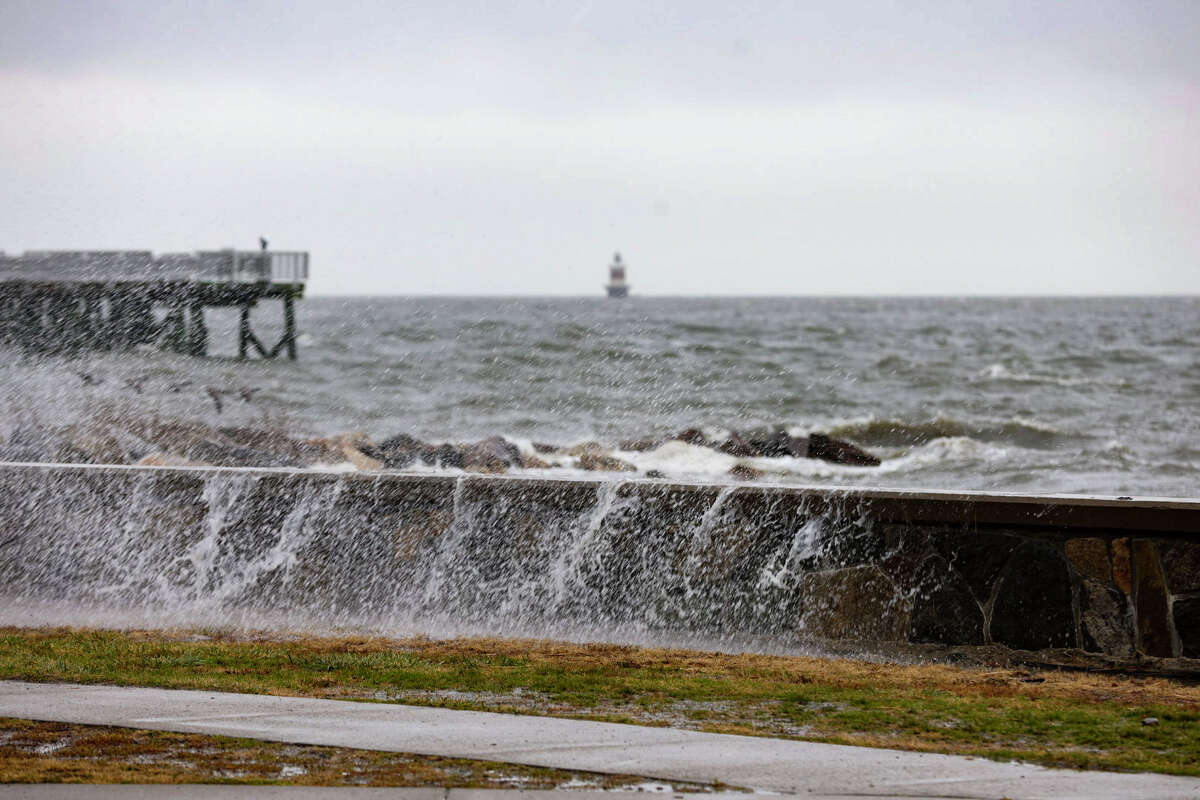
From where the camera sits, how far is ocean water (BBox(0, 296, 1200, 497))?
20984mm

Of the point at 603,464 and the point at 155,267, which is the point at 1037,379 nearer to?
the point at 603,464

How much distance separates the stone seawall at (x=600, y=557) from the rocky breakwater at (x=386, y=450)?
13.1 feet

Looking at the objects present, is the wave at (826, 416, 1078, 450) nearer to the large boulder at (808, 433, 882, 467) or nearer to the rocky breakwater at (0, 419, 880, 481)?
the rocky breakwater at (0, 419, 880, 481)

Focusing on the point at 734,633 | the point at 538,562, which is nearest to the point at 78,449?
the point at 538,562

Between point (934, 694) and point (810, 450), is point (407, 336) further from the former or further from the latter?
point (934, 694)

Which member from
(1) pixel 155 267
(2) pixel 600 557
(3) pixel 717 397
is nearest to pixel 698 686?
(2) pixel 600 557

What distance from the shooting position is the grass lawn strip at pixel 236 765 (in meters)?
4.14

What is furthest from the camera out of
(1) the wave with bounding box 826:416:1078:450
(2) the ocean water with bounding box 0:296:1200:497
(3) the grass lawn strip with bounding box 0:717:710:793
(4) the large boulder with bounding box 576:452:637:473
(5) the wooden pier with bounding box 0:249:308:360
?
(5) the wooden pier with bounding box 0:249:308:360

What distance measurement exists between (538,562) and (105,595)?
2677mm

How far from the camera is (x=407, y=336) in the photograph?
5259 centimetres

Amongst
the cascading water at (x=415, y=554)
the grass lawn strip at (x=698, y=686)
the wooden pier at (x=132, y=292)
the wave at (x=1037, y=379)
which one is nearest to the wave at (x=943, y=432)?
the wave at (x=1037, y=379)

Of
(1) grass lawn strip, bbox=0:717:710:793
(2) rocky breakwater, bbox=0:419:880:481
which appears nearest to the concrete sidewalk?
(1) grass lawn strip, bbox=0:717:710:793

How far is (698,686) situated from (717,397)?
2571cm

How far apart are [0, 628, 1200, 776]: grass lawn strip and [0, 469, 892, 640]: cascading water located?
23.7 inches
